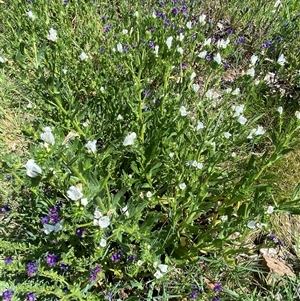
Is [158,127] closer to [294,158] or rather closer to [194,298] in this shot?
[194,298]

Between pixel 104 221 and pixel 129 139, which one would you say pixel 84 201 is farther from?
pixel 129 139

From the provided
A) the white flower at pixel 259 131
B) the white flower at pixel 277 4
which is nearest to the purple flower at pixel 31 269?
the white flower at pixel 259 131

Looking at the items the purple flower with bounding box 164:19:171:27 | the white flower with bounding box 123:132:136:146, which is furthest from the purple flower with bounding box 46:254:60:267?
the purple flower with bounding box 164:19:171:27

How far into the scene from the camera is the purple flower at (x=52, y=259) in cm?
175

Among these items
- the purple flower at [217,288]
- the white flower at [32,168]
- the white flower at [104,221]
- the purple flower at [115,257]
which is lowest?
the purple flower at [217,288]

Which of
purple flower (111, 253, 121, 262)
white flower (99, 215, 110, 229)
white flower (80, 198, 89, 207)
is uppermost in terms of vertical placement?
white flower (80, 198, 89, 207)

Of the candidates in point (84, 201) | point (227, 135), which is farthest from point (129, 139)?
point (227, 135)

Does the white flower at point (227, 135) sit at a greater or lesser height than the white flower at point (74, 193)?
greater

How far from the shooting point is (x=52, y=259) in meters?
1.78

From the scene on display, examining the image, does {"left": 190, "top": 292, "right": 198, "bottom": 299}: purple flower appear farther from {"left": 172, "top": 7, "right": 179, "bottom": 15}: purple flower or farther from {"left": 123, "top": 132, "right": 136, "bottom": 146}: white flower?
{"left": 172, "top": 7, "right": 179, "bottom": 15}: purple flower

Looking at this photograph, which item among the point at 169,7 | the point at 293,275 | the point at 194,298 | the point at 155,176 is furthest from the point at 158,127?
the point at 169,7

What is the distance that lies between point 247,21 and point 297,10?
1.47 feet

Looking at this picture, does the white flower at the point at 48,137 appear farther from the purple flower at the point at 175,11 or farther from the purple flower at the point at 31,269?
the purple flower at the point at 175,11

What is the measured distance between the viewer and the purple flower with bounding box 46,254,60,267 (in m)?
1.75
